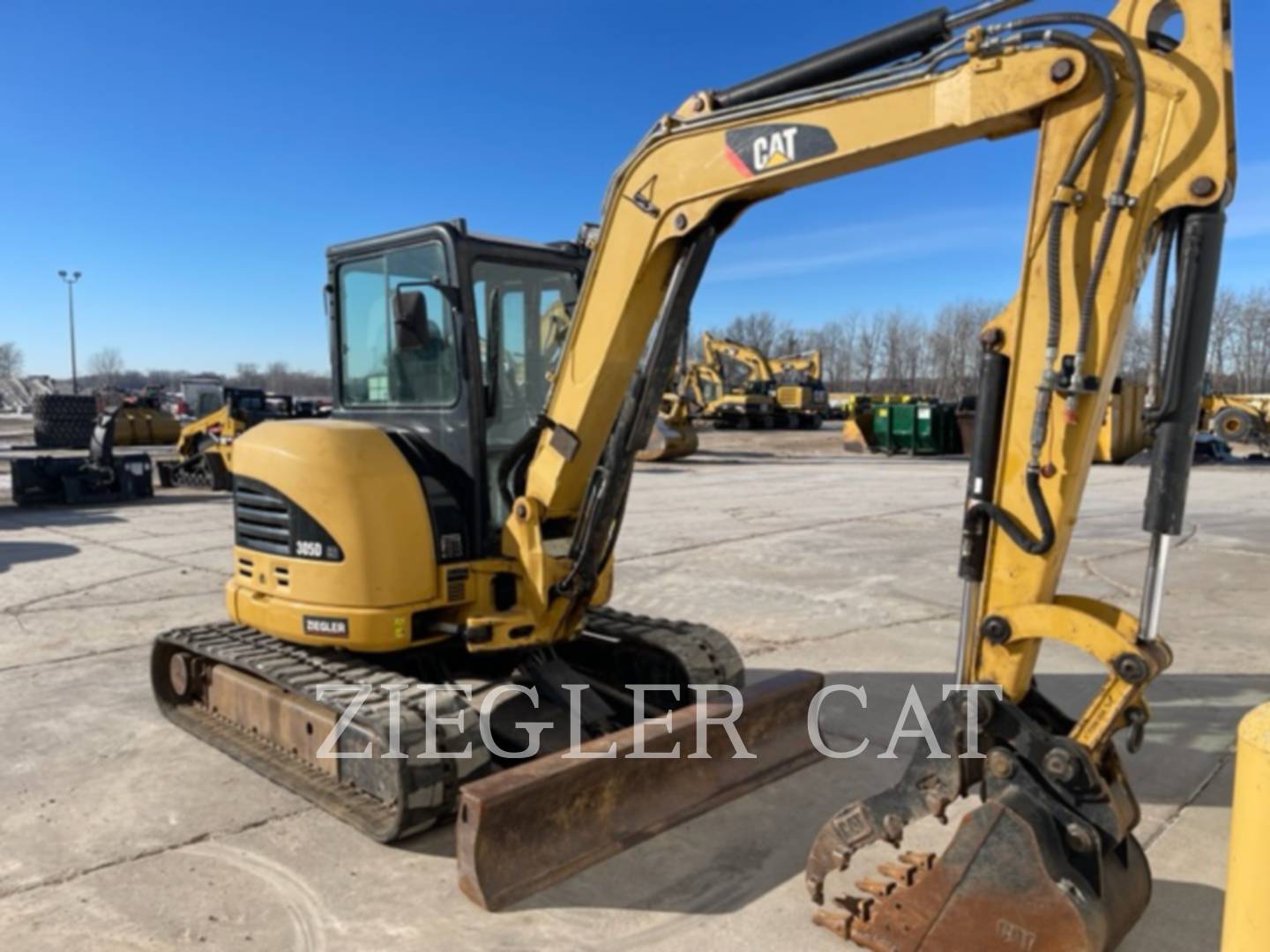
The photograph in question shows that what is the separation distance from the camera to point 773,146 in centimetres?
356

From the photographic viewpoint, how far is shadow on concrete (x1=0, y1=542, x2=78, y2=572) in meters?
10.8

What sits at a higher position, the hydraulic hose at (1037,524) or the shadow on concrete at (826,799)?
the hydraulic hose at (1037,524)

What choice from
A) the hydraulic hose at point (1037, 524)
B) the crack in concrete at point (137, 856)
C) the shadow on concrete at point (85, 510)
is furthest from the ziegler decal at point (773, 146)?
the shadow on concrete at point (85, 510)

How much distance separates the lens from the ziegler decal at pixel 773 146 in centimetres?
342

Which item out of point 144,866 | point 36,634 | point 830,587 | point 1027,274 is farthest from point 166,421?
point 1027,274

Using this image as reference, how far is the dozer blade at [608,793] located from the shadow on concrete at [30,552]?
9148 millimetres

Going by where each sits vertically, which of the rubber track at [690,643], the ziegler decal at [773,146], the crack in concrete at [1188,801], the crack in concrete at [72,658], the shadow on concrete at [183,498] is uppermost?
the ziegler decal at [773,146]

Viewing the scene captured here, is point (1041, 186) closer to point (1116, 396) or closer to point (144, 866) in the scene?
point (1116, 396)

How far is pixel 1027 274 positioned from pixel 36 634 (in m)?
7.65

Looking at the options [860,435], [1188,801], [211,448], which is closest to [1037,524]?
[1188,801]

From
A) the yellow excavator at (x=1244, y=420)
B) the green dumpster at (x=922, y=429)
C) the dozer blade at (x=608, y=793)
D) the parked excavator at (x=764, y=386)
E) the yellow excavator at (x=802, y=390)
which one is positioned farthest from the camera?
the yellow excavator at (x=802, y=390)

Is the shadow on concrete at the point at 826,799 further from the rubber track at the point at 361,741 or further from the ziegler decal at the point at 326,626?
the ziegler decal at the point at 326,626

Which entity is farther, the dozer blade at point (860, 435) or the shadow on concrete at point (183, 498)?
the dozer blade at point (860, 435)

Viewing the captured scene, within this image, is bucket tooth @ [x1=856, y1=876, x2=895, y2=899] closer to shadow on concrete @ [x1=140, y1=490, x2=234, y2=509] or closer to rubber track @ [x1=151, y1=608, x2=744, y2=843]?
rubber track @ [x1=151, y1=608, x2=744, y2=843]
